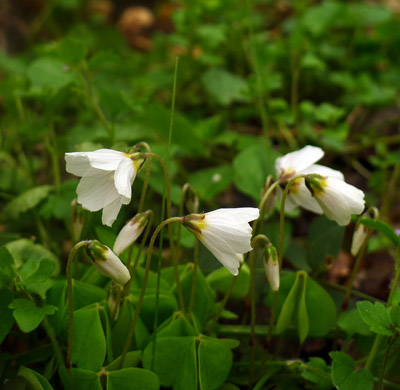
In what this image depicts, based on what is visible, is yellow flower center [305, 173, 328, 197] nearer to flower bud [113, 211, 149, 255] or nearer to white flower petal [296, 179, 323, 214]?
white flower petal [296, 179, 323, 214]

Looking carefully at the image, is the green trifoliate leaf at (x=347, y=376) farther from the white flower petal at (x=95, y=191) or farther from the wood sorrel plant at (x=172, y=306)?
the white flower petal at (x=95, y=191)

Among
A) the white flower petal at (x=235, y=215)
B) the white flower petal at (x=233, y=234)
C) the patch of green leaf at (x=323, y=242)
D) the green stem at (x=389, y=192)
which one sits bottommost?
the green stem at (x=389, y=192)

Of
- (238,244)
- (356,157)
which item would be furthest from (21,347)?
(356,157)

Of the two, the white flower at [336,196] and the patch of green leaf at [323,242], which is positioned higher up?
the white flower at [336,196]

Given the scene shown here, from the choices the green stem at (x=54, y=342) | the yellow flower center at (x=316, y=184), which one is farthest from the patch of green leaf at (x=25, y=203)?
the yellow flower center at (x=316, y=184)

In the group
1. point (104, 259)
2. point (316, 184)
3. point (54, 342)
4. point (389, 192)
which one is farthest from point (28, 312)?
point (389, 192)

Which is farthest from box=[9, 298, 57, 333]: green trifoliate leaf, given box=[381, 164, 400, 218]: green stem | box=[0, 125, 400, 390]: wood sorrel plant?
box=[381, 164, 400, 218]: green stem

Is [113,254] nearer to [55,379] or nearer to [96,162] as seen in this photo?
A: [96,162]

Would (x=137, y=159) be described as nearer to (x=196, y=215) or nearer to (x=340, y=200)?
(x=196, y=215)
